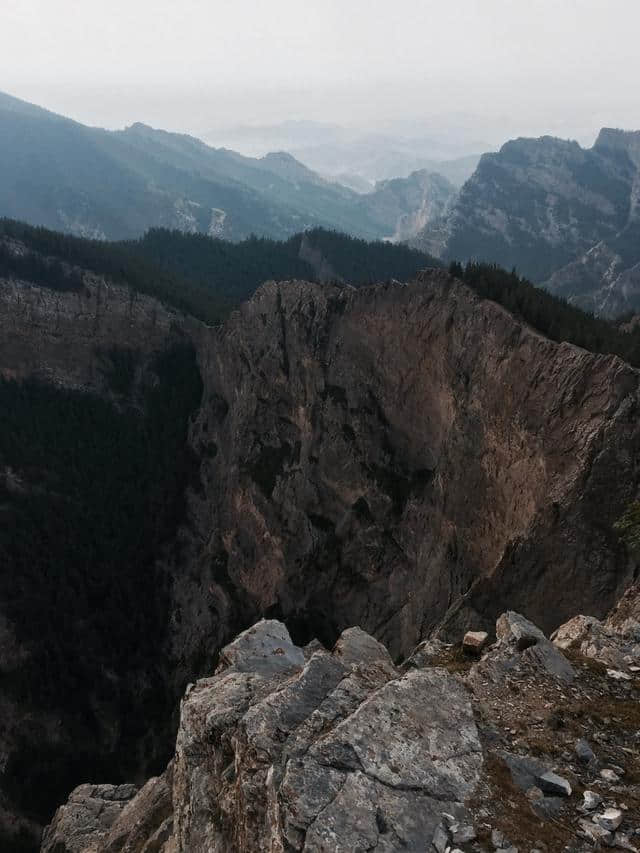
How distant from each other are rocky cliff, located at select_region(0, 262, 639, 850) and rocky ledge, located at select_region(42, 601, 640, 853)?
1.68 ft

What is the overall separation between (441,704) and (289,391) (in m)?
63.4

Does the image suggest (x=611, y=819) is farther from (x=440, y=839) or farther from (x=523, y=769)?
(x=440, y=839)

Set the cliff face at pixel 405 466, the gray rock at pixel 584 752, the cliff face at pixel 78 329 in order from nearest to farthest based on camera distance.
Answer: the gray rock at pixel 584 752 → the cliff face at pixel 405 466 → the cliff face at pixel 78 329

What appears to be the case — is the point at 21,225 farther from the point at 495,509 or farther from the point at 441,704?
the point at 441,704

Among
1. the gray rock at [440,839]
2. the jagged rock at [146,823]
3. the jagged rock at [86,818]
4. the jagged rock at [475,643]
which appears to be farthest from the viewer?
the jagged rock at [86,818]

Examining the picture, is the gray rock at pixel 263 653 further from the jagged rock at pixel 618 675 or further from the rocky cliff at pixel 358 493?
the jagged rock at pixel 618 675

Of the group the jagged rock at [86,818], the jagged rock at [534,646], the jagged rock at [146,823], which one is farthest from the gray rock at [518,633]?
the jagged rock at [86,818]

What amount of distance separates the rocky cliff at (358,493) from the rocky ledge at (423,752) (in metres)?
0.51

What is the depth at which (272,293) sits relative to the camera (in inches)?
3270

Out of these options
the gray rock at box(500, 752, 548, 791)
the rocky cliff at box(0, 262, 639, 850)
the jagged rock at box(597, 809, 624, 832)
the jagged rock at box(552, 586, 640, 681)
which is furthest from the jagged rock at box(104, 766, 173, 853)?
the jagged rock at box(597, 809, 624, 832)

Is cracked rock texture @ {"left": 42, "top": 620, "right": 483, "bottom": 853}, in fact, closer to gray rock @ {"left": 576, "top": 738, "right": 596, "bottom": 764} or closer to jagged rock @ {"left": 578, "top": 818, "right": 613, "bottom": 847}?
jagged rock @ {"left": 578, "top": 818, "right": 613, "bottom": 847}

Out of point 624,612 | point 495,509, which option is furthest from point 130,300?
point 624,612

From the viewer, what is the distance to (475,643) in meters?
21.2

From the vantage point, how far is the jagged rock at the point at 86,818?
1539 inches
